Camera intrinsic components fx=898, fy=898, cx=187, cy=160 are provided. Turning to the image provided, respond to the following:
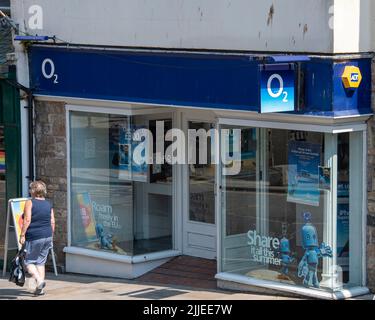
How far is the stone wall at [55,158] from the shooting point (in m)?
13.1

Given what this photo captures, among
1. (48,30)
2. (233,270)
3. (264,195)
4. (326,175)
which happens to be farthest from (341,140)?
(48,30)

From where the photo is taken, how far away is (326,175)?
405 inches

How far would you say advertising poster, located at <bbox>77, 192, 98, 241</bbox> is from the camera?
1305cm

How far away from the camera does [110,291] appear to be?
11.6m

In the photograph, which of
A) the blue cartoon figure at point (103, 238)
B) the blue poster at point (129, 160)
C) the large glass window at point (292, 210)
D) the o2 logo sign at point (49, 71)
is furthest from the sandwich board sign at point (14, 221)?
the large glass window at point (292, 210)

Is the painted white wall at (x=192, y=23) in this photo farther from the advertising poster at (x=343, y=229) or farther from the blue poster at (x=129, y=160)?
the advertising poster at (x=343, y=229)

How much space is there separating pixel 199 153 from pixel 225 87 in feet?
6.10

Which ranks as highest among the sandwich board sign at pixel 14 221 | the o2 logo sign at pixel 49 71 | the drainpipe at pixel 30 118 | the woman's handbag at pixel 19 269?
the o2 logo sign at pixel 49 71

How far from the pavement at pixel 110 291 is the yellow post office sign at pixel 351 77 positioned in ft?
8.00

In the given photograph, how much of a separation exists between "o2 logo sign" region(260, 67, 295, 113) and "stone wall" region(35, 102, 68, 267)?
399 centimetres

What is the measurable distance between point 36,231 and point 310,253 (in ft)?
10.9

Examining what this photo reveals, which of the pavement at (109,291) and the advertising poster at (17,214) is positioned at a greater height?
the advertising poster at (17,214)

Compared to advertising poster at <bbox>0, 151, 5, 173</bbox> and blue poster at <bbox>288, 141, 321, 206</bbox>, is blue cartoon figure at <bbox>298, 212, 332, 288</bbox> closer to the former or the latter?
blue poster at <bbox>288, 141, 321, 206</bbox>

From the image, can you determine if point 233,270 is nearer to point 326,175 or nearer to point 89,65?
point 326,175
